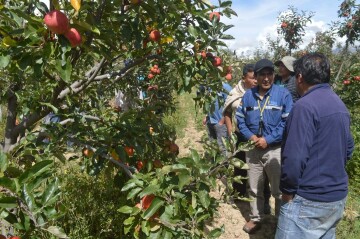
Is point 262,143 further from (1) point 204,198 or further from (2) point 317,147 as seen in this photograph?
(1) point 204,198

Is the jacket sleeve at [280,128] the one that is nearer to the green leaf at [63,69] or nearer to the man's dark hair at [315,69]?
the man's dark hair at [315,69]

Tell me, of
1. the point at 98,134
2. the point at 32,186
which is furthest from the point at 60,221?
the point at 32,186

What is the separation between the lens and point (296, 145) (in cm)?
186

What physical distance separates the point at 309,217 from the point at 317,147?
410mm

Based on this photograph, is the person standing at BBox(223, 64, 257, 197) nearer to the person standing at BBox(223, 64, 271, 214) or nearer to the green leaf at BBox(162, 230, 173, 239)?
the person standing at BBox(223, 64, 271, 214)

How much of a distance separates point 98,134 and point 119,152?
226 mm

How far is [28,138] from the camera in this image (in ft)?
5.45

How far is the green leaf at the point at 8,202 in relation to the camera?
3.11 feet

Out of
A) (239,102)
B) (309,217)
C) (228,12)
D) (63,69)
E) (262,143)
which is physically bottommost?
(309,217)

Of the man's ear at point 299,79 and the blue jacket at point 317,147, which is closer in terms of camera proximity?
the blue jacket at point 317,147

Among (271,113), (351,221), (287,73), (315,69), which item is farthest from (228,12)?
(351,221)

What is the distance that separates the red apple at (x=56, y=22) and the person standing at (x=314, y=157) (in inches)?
50.4

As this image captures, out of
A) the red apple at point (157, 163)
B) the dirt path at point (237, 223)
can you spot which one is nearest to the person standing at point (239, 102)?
the dirt path at point (237, 223)

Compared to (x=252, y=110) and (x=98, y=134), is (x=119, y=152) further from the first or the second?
(x=252, y=110)
